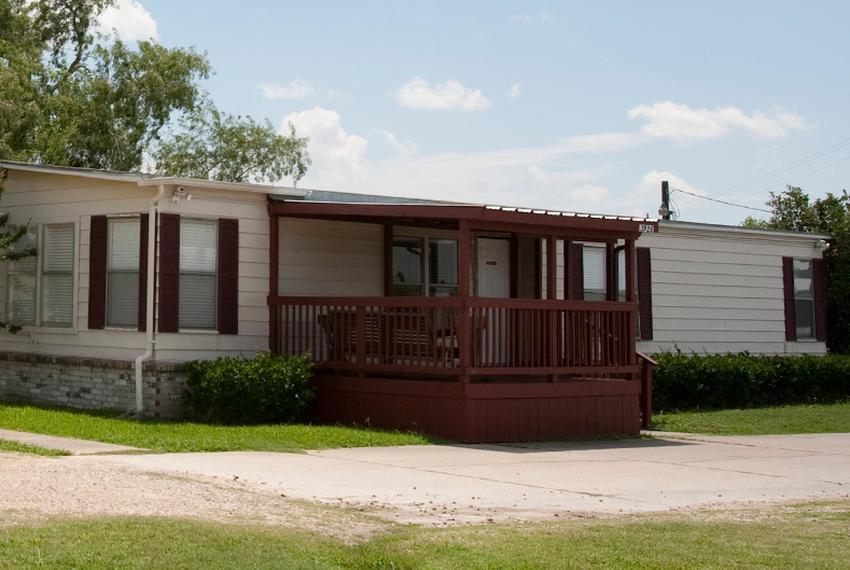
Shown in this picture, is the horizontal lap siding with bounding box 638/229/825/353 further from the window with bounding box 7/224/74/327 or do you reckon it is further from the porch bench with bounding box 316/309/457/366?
the window with bounding box 7/224/74/327

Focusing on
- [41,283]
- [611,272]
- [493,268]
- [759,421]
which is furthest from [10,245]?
[759,421]

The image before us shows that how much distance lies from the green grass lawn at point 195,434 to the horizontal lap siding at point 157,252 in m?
A: 1.10

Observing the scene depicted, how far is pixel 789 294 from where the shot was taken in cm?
2284

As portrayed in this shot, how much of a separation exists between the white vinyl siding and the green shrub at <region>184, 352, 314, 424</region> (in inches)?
102

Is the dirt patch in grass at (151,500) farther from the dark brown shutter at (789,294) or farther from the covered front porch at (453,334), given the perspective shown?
the dark brown shutter at (789,294)

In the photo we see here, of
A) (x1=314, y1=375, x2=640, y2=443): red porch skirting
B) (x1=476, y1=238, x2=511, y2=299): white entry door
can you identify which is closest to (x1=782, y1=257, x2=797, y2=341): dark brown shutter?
(x1=476, y1=238, x2=511, y2=299): white entry door

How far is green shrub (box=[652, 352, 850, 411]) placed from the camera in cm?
1984

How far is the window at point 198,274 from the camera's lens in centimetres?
1605

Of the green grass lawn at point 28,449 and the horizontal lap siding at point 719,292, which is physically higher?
the horizontal lap siding at point 719,292

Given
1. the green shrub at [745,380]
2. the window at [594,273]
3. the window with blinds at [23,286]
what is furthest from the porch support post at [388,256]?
the window with blinds at [23,286]

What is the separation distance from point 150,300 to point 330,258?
281cm

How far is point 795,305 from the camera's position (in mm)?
23047

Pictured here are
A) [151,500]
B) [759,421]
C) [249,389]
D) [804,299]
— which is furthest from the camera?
[804,299]

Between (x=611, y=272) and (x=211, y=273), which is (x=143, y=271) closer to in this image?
(x=211, y=273)
